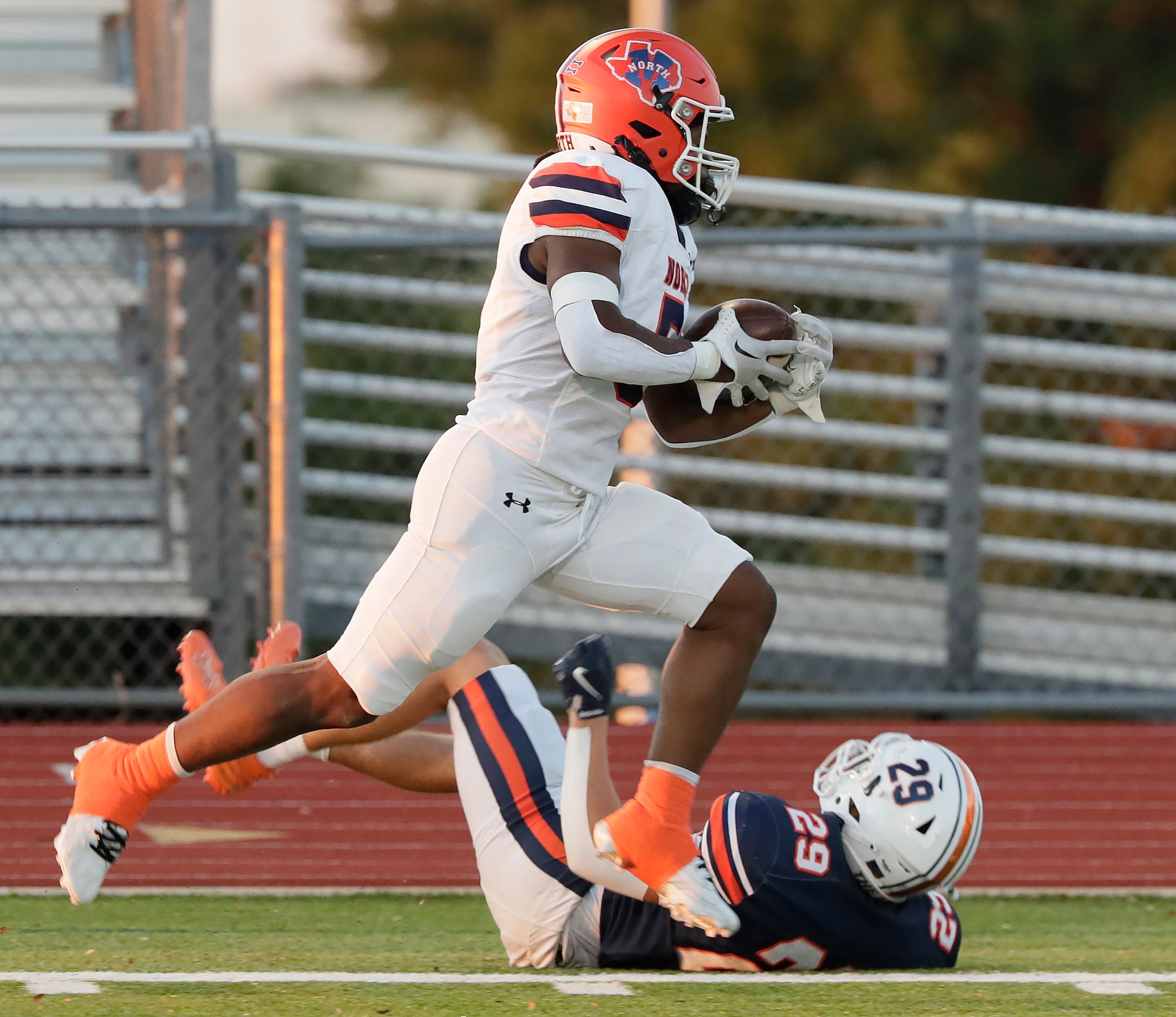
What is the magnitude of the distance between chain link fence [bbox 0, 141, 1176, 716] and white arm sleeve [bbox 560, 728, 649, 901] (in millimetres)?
2461

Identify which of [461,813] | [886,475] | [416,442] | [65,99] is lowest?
[461,813]

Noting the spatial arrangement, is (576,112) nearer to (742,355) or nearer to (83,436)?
(742,355)

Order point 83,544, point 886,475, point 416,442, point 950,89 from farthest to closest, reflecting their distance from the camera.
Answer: point 950,89 < point 886,475 < point 416,442 < point 83,544

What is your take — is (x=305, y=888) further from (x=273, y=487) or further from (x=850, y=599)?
(x=850, y=599)

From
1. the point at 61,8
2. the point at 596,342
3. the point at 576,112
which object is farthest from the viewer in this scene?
the point at 61,8

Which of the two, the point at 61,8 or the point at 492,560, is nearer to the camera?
the point at 492,560

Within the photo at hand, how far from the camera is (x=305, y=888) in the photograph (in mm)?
4500

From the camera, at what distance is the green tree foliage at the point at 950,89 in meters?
16.1

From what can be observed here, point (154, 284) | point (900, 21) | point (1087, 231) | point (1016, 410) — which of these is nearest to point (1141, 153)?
point (900, 21)

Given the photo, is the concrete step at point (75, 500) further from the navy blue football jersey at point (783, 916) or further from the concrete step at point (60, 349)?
the navy blue football jersey at point (783, 916)

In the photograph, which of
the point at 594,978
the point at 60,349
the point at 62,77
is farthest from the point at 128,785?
the point at 62,77

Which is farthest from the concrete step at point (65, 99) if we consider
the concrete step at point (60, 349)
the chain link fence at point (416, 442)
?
the concrete step at point (60, 349)

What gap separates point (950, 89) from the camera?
16891mm

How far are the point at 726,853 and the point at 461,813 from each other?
2.32 metres
